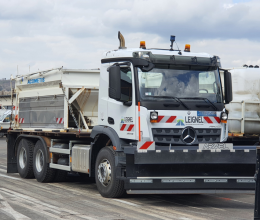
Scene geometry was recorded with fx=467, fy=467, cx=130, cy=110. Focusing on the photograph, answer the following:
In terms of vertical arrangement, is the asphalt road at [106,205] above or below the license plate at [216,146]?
below

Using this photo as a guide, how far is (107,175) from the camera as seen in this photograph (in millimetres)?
9367

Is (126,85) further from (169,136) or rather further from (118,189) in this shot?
(118,189)

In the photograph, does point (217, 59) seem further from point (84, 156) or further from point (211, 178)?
point (84, 156)

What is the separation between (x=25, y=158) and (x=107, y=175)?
4.99m

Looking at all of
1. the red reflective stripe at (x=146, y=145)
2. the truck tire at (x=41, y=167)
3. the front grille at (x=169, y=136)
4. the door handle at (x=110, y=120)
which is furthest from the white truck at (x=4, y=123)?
the red reflective stripe at (x=146, y=145)

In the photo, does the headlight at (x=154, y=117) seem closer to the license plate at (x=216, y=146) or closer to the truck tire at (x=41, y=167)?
the license plate at (x=216, y=146)

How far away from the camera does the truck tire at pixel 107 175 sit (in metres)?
9.17

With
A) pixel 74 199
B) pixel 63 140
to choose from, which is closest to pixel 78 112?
pixel 63 140

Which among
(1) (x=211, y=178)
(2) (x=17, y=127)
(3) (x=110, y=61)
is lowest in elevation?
(1) (x=211, y=178)

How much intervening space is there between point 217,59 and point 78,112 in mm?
4003

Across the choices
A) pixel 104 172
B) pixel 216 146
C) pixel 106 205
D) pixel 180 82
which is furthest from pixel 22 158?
pixel 216 146

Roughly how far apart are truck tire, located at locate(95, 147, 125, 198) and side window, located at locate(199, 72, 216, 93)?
2.18m

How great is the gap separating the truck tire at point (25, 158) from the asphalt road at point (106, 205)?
187cm

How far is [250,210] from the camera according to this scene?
333 inches
